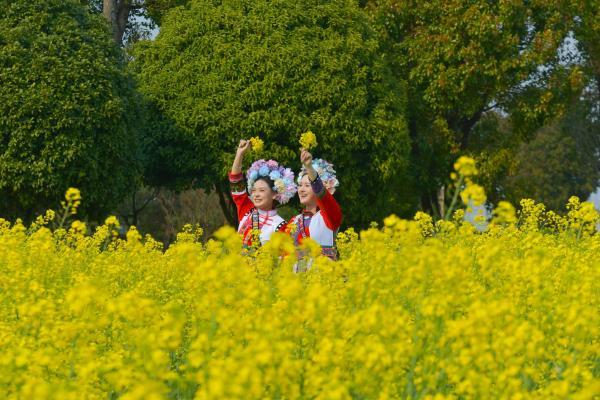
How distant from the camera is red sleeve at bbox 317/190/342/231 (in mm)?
8922

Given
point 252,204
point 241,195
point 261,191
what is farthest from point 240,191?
point 261,191

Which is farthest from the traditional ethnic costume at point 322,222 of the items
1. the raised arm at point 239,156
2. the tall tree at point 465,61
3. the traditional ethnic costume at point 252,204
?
the tall tree at point 465,61

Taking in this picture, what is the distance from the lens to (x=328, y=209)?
8.96 meters

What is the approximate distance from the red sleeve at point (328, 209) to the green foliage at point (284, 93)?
30.8 feet

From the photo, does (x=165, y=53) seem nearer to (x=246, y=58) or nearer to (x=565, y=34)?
(x=246, y=58)

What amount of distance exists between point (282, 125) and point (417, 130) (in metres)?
7.05

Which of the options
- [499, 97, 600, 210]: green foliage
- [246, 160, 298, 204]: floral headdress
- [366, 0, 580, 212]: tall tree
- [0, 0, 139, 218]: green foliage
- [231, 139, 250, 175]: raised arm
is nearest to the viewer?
[231, 139, 250, 175]: raised arm

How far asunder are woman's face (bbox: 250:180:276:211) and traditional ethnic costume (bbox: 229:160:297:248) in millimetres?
49

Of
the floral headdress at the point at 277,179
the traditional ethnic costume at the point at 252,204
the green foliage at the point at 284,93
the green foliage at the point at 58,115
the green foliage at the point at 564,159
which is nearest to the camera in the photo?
the traditional ethnic costume at the point at 252,204

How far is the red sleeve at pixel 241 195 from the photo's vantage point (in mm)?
9805

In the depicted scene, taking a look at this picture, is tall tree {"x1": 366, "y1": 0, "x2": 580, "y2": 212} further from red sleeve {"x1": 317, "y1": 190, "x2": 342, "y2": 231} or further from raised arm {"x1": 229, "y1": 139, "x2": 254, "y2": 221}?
red sleeve {"x1": 317, "y1": 190, "x2": 342, "y2": 231}

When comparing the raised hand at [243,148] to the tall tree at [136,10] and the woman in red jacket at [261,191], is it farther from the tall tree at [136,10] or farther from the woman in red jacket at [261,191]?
the tall tree at [136,10]

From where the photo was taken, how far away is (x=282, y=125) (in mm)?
18516

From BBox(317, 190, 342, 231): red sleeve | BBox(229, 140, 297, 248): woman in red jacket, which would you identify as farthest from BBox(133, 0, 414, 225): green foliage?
BBox(317, 190, 342, 231): red sleeve
